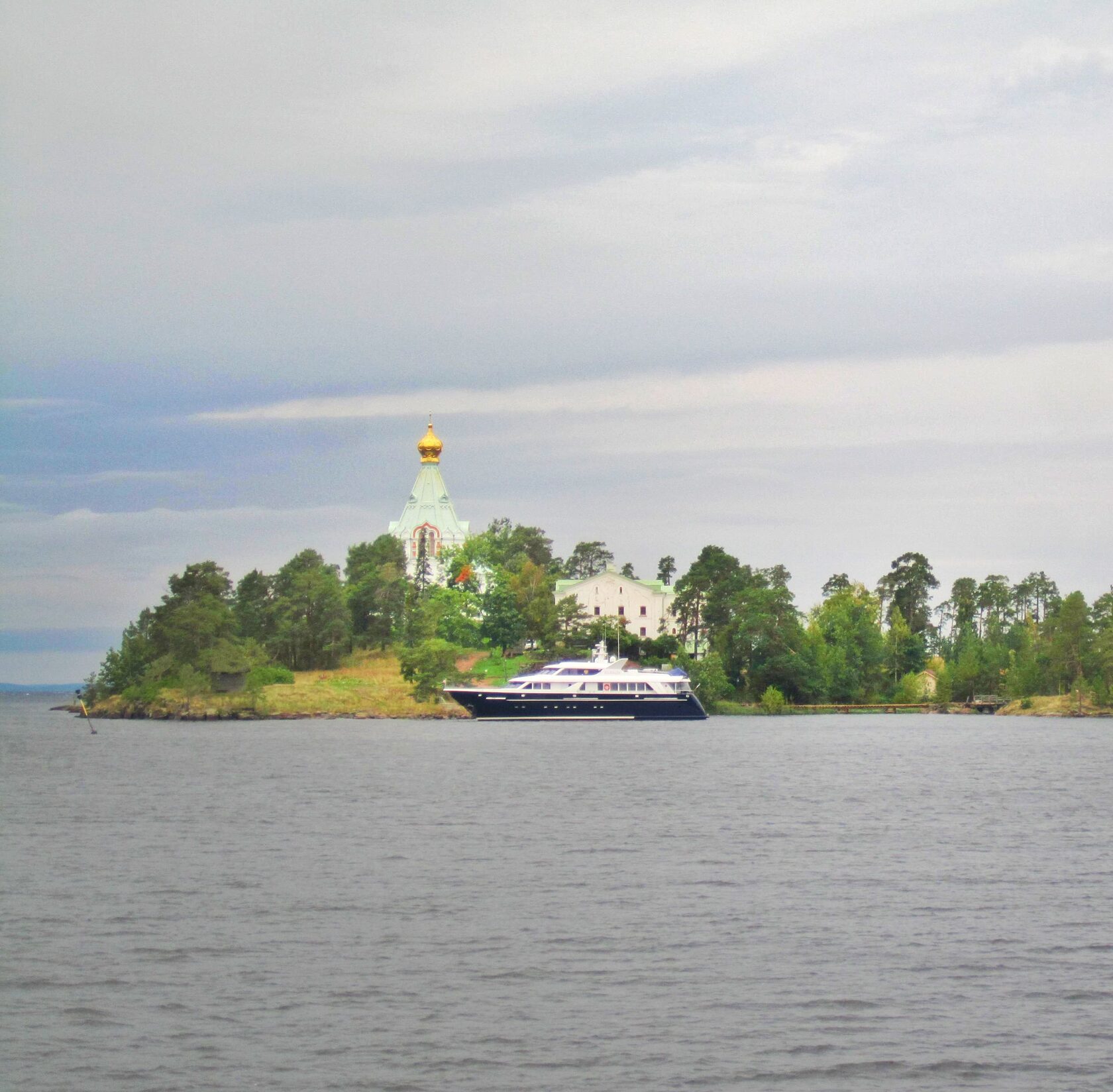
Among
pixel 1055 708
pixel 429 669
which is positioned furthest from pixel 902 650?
pixel 429 669

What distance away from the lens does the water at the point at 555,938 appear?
21.3 m

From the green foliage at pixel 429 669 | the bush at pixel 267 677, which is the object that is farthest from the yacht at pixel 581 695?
the bush at pixel 267 677

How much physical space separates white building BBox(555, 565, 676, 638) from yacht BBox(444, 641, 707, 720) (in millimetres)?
47659

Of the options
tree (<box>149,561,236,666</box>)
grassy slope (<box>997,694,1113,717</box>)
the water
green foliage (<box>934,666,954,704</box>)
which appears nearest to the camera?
the water

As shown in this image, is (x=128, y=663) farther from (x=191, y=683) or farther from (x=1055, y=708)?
(x=1055, y=708)

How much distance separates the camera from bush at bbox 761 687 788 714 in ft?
486

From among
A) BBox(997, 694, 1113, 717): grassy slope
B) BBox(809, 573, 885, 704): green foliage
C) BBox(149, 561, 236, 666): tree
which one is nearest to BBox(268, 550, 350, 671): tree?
BBox(149, 561, 236, 666): tree

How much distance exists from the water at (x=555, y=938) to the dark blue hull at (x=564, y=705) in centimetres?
6591

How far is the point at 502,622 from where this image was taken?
157750mm

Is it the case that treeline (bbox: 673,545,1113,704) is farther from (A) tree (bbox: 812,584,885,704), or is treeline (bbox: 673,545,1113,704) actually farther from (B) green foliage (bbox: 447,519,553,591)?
(B) green foliage (bbox: 447,519,553,591)

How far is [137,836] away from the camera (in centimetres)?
4550

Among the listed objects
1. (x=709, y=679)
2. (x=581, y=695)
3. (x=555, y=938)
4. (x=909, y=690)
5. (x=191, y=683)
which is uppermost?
(x=191, y=683)

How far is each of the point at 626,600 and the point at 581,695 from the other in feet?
174

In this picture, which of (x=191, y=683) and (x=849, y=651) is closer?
(x=191, y=683)
